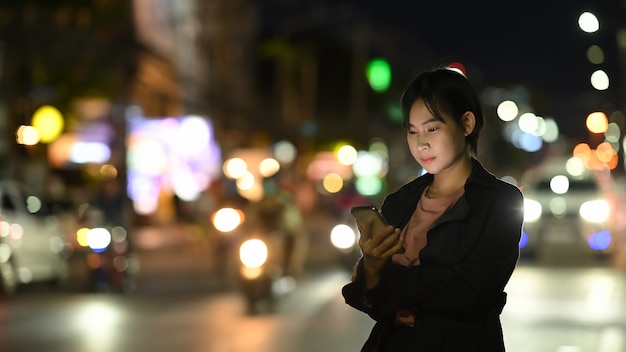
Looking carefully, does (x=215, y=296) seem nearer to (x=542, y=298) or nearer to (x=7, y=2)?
(x=542, y=298)

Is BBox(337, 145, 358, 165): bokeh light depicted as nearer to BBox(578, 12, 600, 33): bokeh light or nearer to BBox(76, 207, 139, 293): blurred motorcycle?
BBox(76, 207, 139, 293): blurred motorcycle

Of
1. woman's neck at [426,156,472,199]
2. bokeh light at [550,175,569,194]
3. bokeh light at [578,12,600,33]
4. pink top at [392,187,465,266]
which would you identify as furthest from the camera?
bokeh light at [550,175,569,194]

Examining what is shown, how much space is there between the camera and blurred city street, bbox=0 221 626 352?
12.9 m

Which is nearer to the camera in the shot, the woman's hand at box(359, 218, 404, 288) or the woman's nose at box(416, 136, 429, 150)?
the woman's hand at box(359, 218, 404, 288)

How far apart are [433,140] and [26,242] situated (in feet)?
61.0

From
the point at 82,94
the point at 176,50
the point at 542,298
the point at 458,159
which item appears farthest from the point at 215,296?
the point at 176,50

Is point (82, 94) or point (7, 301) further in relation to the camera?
point (82, 94)

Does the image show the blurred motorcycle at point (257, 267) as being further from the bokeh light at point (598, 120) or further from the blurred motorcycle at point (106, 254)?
the bokeh light at point (598, 120)

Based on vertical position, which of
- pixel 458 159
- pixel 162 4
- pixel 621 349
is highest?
pixel 162 4

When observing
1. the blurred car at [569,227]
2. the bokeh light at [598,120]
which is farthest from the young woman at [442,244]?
the blurred car at [569,227]

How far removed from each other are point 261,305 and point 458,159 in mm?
12980

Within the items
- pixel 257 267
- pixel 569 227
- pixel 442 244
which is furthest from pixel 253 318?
pixel 569 227

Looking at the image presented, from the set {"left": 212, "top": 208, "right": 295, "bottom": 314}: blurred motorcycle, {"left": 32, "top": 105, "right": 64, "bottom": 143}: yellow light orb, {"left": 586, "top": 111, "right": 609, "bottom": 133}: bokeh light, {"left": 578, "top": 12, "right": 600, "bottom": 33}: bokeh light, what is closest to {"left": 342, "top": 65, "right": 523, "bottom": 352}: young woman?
{"left": 212, "top": 208, "right": 295, "bottom": 314}: blurred motorcycle

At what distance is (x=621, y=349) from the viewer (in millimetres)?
12102
